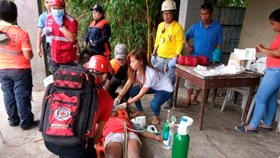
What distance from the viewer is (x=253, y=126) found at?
11.4ft

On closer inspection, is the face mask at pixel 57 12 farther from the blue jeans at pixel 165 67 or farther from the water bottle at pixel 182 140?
the water bottle at pixel 182 140

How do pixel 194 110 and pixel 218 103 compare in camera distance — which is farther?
pixel 218 103

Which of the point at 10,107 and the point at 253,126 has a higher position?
the point at 10,107

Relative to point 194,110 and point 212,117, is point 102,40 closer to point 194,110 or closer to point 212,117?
point 194,110

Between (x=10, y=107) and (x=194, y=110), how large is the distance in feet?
9.44

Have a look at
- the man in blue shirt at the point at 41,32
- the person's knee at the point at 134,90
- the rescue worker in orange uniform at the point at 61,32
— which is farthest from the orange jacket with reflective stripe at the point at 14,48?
the person's knee at the point at 134,90

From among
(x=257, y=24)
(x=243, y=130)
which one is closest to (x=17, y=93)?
(x=243, y=130)

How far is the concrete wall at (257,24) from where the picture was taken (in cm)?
465

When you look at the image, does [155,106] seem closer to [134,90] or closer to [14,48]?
[134,90]

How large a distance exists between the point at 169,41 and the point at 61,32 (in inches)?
69.6

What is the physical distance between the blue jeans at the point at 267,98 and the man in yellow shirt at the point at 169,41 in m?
1.38

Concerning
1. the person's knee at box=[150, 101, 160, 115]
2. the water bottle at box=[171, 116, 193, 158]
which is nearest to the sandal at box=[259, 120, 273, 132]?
the person's knee at box=[150, 101, 160, 115]

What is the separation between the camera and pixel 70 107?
67.4 inches

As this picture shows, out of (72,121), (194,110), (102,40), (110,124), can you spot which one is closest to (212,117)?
(194,110)
